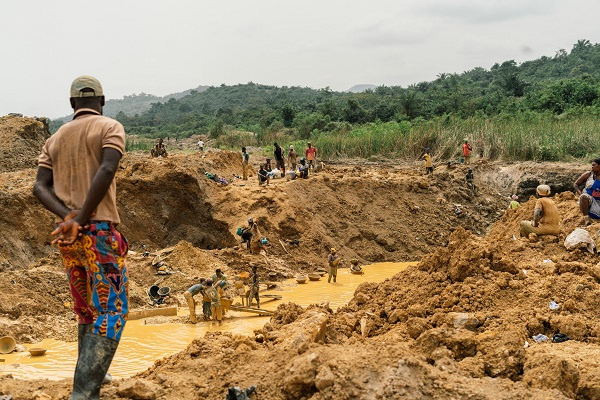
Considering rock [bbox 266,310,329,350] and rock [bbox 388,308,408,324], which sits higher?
rock [bbox 266,310,329,350]

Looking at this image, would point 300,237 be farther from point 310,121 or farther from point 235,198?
point 310,121

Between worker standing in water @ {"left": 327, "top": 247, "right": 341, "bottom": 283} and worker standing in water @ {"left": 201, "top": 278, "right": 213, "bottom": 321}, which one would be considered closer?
worker standing in water @ {"left": 201, "top": 278, "right": 213, "bottom": 321}

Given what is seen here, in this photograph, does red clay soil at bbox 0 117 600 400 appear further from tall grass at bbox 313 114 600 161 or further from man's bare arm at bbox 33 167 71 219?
tall grass at bbox 313 114 600 161

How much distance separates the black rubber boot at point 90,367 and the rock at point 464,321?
311 cm

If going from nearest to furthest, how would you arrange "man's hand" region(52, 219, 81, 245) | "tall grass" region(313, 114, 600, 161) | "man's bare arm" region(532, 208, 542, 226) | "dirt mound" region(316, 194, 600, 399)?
"man's hand" region(52, 219, 81, 245) → "dirt mound" region(316, 194, 600, 399) → "man's bare arm" region(532, 208, 542, 226) → "tall grass" region(313, 114, 600, 161)

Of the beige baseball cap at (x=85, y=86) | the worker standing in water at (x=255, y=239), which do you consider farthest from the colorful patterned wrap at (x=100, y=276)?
the worker standing in water at (x=255, y=239)

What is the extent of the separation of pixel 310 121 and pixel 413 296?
98.7 feet

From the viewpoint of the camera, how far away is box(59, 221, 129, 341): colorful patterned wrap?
3.28m

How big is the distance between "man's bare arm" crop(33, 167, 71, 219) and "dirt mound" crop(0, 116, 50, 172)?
54.8 ft

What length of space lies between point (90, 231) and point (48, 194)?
0.36 m

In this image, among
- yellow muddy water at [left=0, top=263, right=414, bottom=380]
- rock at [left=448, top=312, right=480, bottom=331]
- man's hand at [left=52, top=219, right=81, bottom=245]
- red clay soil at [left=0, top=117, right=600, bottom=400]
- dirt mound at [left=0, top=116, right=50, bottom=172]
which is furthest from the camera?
dirt mound at [left=0, top=116, right=50, bottom=172]

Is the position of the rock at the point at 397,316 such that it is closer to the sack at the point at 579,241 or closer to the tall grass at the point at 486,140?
the sack at the point at 579,241

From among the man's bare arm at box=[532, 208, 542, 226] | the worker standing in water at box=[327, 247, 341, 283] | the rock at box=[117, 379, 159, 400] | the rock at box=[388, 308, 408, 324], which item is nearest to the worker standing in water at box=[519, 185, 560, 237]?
the man's bare arm at box=[532, 208, 542, 226]

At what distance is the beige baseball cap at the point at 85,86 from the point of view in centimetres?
352
